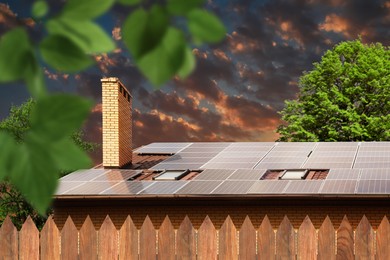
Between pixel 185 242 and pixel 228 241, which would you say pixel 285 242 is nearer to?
pixel 228 241

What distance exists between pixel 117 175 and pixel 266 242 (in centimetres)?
1096

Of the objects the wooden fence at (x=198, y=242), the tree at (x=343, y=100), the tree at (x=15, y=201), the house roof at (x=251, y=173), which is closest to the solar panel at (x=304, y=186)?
the house roof at (x=251, y=173)

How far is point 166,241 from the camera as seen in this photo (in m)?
5.50

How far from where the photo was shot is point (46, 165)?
772 millimetres

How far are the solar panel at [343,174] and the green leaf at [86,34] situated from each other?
526 inches

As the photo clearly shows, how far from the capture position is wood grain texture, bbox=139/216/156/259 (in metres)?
5.50

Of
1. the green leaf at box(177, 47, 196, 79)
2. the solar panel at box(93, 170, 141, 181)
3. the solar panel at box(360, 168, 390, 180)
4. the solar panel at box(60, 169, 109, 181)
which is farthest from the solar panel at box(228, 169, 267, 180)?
the green leaf at box(177, 47, 196, 79)

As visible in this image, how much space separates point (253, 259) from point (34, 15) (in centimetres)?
491

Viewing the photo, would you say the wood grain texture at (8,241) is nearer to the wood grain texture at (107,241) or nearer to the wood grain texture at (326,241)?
the wood grain texture at (107,241)

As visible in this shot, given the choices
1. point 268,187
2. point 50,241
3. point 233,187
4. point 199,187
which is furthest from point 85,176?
point 50,241

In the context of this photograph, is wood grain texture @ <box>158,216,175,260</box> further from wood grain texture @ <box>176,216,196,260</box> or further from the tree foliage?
the tree foliage

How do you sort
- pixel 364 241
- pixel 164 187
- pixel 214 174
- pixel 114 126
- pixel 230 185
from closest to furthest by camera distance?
pixel 364 241
pixel 230 185
pixel 164 187
pixel 214 174
pixel 114 126

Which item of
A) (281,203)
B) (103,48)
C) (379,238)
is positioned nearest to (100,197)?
(281,203)

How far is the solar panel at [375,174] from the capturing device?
535 inches
